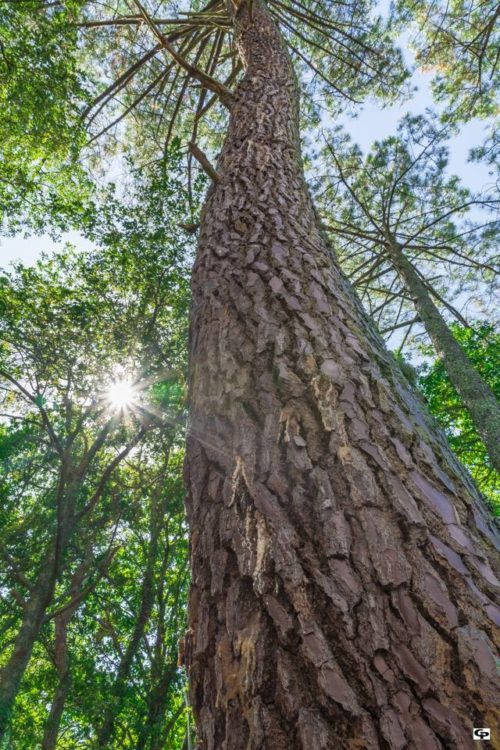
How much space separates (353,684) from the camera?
554mm

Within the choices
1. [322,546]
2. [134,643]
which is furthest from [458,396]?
[322,546]

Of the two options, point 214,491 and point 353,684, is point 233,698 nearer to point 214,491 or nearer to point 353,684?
point 353,684

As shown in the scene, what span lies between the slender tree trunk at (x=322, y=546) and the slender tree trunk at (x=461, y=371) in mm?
4100

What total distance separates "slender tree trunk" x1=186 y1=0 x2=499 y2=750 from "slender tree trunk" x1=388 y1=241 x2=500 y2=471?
4.10 meters

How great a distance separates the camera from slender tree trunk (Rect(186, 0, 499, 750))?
543mm

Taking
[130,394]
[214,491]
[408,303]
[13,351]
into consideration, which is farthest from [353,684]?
[408,303]

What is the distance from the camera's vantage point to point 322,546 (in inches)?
27.6

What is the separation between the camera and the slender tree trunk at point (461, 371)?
461 cm

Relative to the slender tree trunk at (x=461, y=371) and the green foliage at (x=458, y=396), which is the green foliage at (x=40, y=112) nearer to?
the slender tree trunk at (x=461, y=371)

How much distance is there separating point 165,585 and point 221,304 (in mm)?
7177

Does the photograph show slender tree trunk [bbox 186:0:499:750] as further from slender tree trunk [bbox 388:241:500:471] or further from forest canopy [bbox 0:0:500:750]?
slender tree trunk [bbox 388:241:500:471]

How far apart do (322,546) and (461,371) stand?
5276 millimetres

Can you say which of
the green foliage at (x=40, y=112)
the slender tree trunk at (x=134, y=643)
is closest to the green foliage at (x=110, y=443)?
the slender tree trunk at (x=134, y=643)

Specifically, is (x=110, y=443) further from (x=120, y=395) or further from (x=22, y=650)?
(x=22, y=650)
